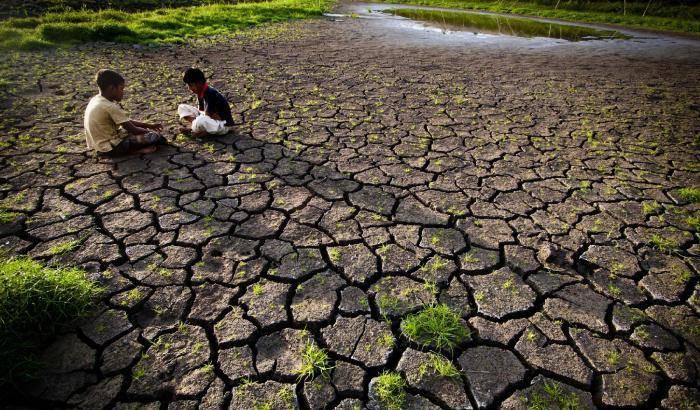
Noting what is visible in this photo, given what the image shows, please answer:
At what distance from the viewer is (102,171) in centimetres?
345

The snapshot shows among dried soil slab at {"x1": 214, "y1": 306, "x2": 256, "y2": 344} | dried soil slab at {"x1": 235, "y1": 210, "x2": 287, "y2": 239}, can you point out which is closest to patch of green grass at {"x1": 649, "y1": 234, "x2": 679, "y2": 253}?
dried soil slab at {"x1": 235, "y1": 210, "x2": 287, "y2": 239}

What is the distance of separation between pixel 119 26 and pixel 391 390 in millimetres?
10341

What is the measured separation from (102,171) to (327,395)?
3.09 meters

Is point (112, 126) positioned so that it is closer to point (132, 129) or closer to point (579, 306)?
point (132, 129)

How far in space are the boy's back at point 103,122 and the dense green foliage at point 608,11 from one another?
19467 millimetres

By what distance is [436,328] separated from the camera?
2.04 m

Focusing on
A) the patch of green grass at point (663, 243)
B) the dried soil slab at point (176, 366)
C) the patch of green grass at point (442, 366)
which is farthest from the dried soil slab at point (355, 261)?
the patch of green grass at point (663, 243)

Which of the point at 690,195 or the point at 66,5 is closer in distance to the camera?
the point at 690,195

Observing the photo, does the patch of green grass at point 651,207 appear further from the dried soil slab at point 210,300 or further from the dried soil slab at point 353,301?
the dried soil slab at point 210,300

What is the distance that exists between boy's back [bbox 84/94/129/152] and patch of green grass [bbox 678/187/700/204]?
5.40 meters

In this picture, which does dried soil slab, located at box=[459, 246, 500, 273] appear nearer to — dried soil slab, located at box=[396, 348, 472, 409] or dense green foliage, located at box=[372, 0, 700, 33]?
dried soil slab, located at box=[396, 348, 472, 409]

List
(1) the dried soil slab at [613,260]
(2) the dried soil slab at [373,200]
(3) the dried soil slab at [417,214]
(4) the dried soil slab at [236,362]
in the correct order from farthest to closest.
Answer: (2) the dried soil slab at [373,200] < (3) the dried soil slab at [417,214] < (1) the dried soil slab at [613,260] < (4) the dried soil slab at [236,362]

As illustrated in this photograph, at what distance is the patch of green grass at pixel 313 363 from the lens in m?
1.83

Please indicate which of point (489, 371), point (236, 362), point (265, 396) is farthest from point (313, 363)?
point (489, 371)
